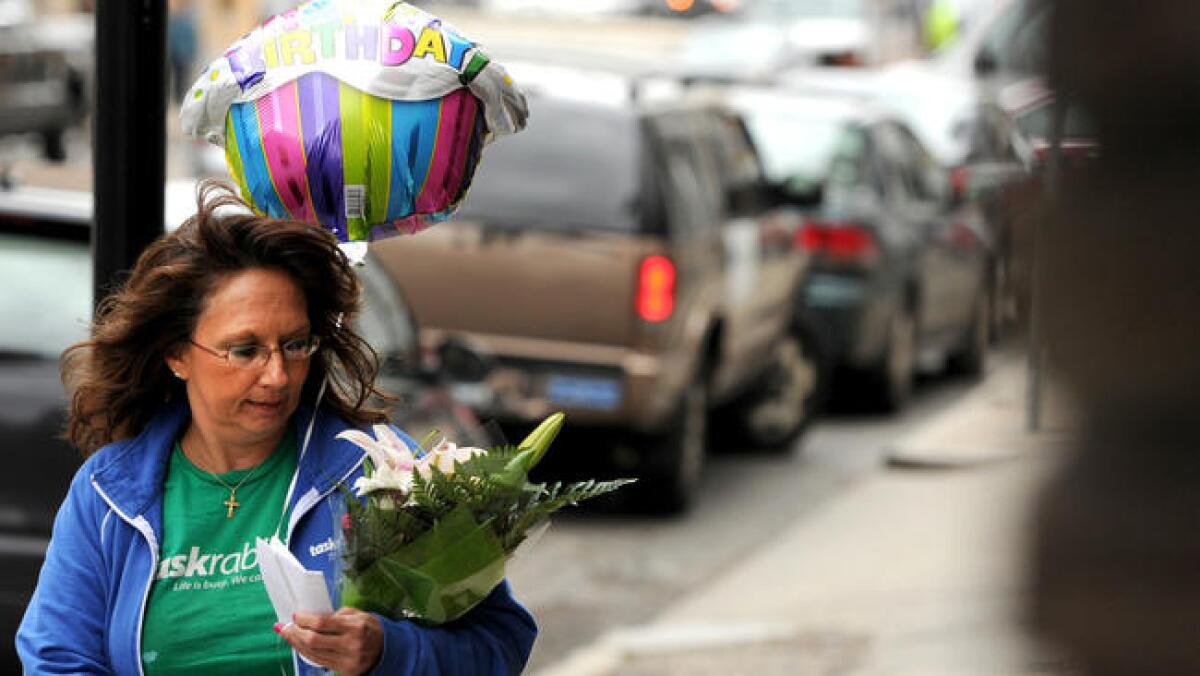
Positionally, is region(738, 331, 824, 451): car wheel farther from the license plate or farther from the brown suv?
the license plate

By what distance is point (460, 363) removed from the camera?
28.0 ft

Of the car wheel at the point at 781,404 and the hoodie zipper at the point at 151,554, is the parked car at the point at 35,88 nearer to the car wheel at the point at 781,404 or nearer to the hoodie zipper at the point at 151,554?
the car wheel at the point at 781,404

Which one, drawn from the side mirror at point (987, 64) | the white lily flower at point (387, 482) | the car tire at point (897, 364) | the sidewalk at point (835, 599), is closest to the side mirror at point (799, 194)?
the sidewalk at point (835, 599)

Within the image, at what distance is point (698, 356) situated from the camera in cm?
987

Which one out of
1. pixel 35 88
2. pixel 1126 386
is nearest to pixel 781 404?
pixel 1126 386

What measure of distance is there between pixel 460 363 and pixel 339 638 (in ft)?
21.5

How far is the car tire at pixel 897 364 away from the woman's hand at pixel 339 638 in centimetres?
1166

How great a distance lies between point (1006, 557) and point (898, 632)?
280 inches

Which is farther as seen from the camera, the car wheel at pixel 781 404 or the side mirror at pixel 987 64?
the car wheel at pixel 781 404

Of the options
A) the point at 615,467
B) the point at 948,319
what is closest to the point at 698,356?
the point at 615,467

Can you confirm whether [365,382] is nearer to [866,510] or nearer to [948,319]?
[866,510]

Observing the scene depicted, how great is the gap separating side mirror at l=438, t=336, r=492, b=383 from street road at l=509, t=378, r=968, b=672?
2.85 ft

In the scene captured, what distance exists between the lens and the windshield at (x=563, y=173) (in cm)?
942

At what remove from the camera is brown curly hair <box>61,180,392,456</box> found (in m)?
2.29
